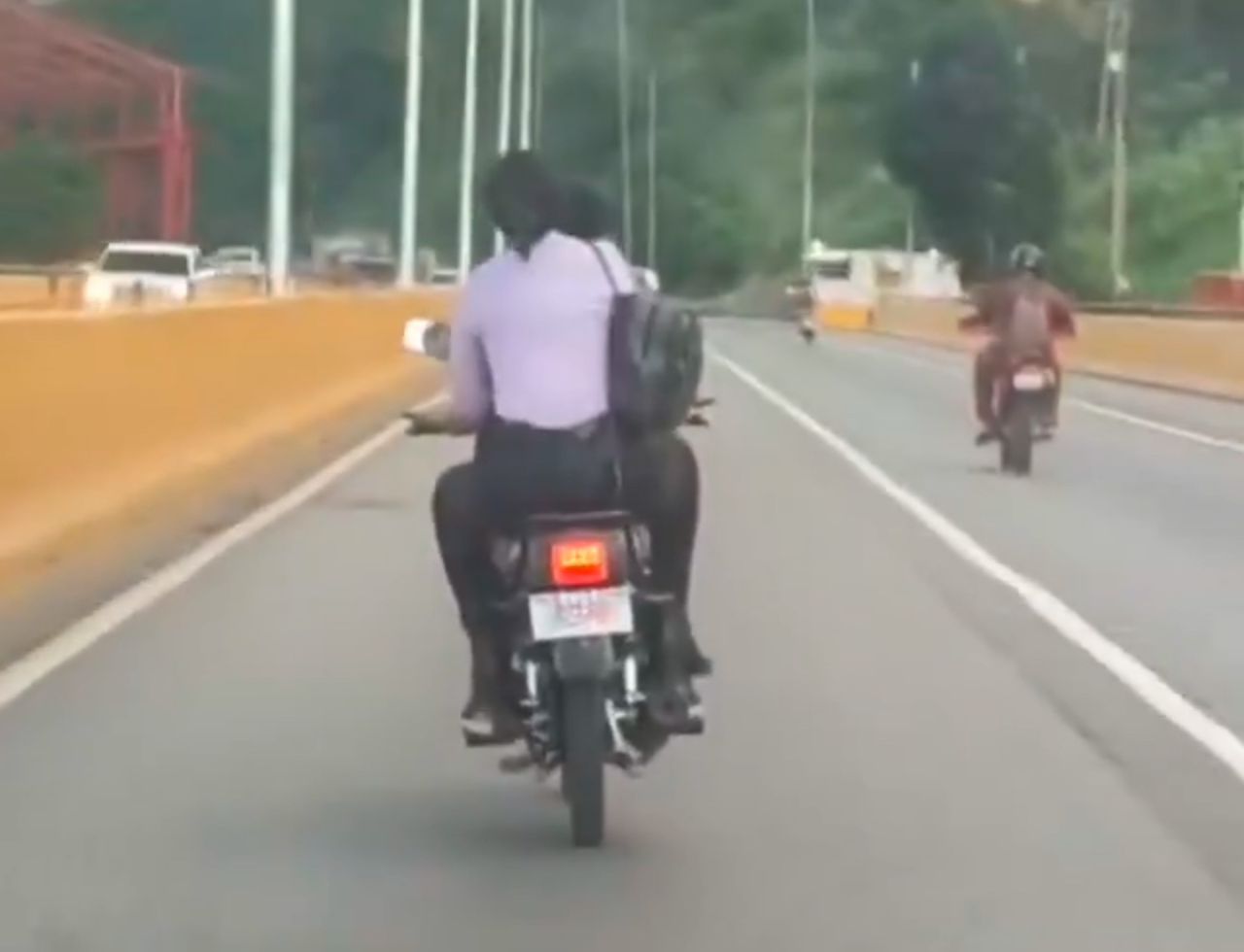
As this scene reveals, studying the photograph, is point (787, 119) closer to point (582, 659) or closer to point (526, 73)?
point (526, 73)

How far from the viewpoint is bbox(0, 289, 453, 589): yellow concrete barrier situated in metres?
17.5

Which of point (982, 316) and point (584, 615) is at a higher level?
point (982, 316)

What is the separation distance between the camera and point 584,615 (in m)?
9.95

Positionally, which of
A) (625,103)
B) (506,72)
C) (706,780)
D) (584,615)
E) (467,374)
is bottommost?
(706,780)

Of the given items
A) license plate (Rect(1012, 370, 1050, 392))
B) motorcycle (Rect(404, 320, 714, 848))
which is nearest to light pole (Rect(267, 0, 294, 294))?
license plate (Rect(1012, 370, 1050, 392))

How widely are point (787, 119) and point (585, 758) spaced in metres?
134

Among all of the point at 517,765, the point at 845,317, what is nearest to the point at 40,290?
the point at 517,765

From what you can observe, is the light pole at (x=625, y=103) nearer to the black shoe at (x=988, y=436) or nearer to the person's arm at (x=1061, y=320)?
the black shoe at (x=988, y=436)

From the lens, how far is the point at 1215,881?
966cm

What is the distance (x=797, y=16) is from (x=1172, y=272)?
128 ft

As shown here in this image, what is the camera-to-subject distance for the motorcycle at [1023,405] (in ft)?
92.6

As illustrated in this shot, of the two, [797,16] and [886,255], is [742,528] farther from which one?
[797,16]

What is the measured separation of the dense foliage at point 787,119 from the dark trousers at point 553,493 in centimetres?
6567

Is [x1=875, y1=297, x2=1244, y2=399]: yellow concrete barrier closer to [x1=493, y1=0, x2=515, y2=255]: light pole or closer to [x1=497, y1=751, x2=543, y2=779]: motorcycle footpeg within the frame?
[x1=493, y1=0, x2=515, y2=255]: light pole
